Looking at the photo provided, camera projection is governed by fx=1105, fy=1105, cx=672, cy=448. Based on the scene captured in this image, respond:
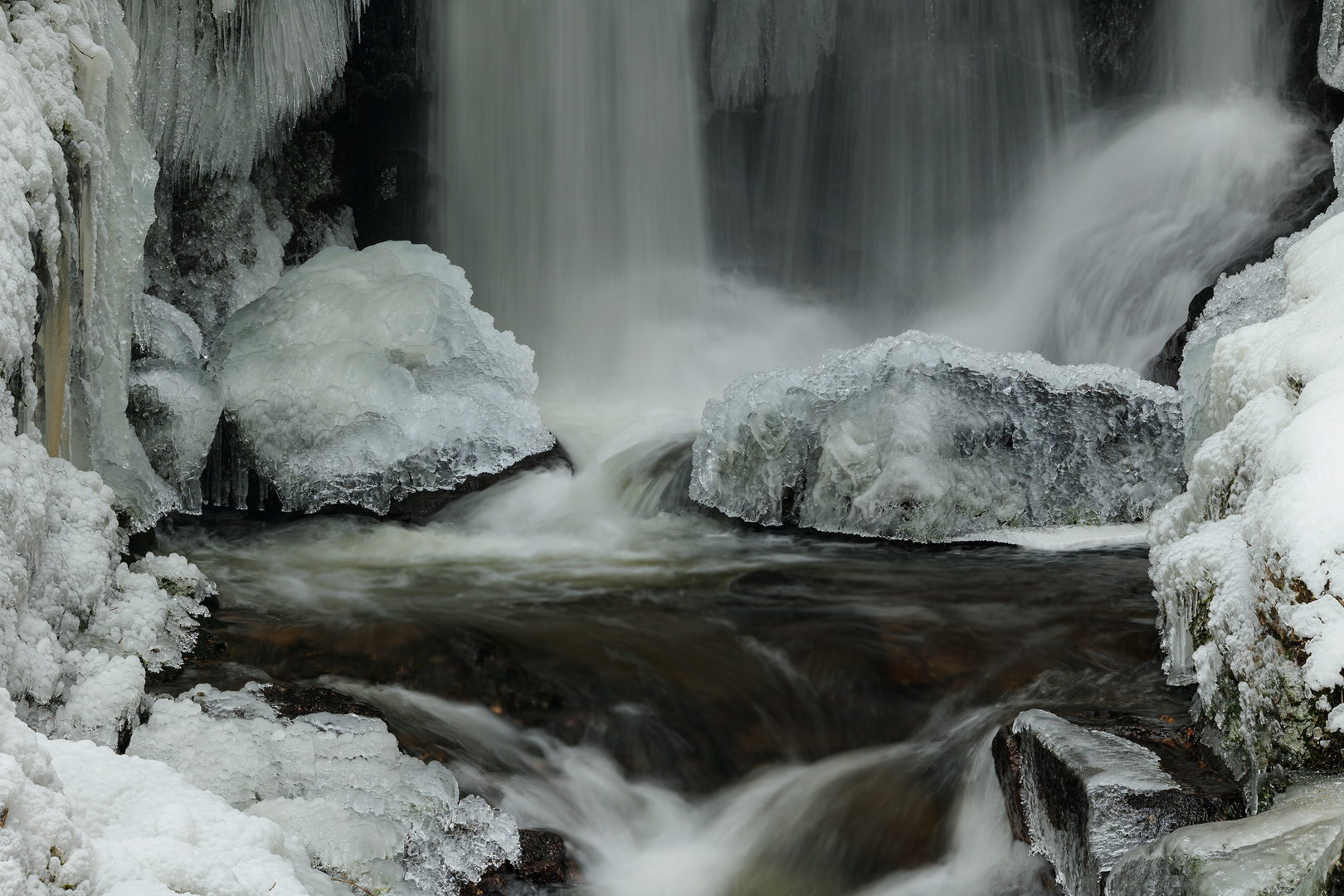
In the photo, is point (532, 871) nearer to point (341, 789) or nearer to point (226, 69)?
point (341, 789)

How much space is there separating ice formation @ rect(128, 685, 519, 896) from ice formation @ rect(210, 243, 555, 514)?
299 centimetres

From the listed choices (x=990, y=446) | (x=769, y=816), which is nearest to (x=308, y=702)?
(x=769, y=816)

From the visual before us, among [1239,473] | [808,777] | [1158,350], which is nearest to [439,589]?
[808,777]

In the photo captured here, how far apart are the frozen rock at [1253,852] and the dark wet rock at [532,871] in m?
1.32

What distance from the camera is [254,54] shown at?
6246mm

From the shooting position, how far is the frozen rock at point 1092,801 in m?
2.33

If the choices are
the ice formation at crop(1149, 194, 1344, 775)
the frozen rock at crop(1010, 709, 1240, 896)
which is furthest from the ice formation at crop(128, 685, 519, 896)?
the ice formation at crop(1149, 194, 1344, 775)

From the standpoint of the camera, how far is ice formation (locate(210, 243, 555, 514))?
19.3 feet

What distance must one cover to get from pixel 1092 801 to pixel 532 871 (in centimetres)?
132

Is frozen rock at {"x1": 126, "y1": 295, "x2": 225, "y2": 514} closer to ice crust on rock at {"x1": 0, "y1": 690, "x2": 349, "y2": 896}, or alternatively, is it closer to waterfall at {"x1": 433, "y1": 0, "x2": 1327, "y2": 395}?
waterfall at {"x1": 433, "y1": 0, "x2": 1327, "y2": 395}

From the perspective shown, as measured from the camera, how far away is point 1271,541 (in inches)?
87.9

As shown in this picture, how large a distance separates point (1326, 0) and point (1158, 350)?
2515 mm

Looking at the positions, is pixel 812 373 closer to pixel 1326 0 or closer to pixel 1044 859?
pixel 1044 859

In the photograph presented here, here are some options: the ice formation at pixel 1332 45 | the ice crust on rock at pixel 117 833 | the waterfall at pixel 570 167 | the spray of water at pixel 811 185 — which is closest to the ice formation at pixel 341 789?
the ice crust on rock at pixel 117 833
